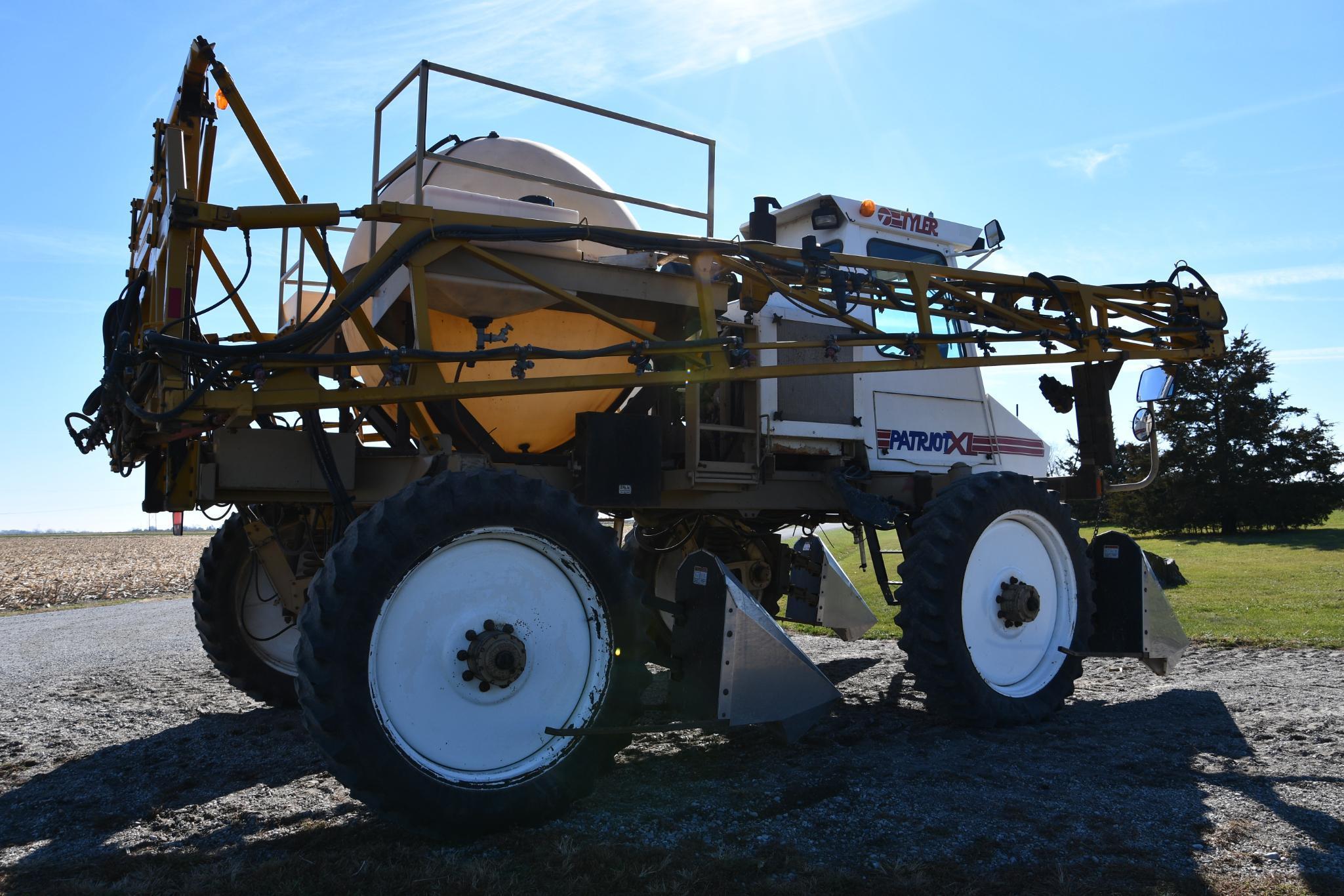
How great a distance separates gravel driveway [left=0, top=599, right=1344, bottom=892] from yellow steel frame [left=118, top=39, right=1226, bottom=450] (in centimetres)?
172

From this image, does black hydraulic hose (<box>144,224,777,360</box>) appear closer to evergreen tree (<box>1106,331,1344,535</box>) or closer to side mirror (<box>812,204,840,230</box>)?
side mirror (<box>812,204,840,230</box>)

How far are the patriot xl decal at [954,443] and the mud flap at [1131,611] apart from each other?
3.01ft

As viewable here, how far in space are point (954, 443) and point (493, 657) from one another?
13.3ft

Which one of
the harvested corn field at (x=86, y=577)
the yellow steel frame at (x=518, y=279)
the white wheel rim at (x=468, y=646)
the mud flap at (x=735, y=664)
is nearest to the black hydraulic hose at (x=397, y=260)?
the yellow steel frame at (x=518, y=279)

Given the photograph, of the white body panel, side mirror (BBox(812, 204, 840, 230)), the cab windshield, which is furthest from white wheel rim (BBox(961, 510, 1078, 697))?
side mirror (BBox(812, 204, 840, 230))

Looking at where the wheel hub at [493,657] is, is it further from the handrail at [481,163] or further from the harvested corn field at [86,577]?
the harvested corn field at [86,577]

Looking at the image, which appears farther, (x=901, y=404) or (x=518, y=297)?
(x=901, y=404)

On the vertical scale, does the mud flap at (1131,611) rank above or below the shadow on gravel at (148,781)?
above

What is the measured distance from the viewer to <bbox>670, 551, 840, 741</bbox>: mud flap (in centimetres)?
458

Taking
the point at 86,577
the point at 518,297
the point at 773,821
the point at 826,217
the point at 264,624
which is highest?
the point at 826,217

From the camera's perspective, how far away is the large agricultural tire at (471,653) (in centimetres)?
378

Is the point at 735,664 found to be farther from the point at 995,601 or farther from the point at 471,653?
the point at 995,601

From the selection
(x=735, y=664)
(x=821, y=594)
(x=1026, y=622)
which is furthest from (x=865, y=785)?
(x=821, y=594)

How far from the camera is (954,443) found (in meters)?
7.03
